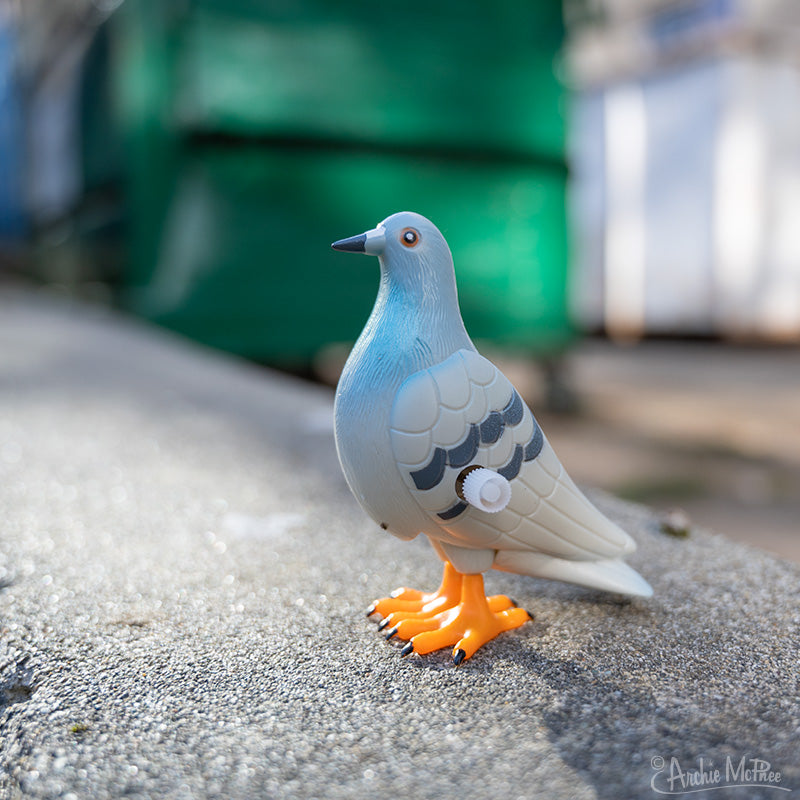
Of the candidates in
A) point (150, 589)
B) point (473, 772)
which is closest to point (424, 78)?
point (150, 589)

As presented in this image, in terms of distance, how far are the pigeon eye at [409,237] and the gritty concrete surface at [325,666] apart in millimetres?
358

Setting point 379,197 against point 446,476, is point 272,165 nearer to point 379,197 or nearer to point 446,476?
point 379,197

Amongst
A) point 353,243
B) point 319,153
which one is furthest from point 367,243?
point 319,153

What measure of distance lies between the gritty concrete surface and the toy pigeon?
5 cm

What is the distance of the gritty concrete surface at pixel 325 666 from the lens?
1.71ft

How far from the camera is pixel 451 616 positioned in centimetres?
70

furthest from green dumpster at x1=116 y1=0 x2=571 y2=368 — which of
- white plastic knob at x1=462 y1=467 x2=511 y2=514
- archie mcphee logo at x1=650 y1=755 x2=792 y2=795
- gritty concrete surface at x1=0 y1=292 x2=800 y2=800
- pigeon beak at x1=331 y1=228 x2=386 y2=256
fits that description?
archie mcphee logo at x1=650 y1=755 x2=792 y2=795

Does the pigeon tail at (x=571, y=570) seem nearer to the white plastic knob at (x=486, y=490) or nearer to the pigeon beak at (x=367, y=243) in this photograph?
the white plastic knob at (x=486, y=490)

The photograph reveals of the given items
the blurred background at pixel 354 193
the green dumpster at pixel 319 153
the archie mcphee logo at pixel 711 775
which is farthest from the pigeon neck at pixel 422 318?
the green dumpster at pixel 319 153

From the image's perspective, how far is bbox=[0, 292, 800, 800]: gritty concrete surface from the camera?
52 centimetres

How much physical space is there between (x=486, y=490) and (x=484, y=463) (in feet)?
0.11

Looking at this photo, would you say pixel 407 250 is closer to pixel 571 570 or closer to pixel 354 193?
pixel 571 570

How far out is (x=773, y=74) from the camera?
16.6 feet

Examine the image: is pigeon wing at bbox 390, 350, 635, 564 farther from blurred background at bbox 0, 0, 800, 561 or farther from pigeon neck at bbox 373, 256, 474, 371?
blurred background at bbox 0, 0, 800, 561
